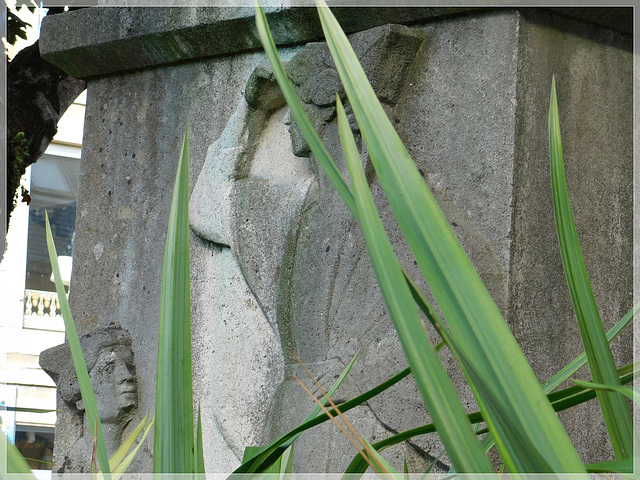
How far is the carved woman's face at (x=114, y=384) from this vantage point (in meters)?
2.21

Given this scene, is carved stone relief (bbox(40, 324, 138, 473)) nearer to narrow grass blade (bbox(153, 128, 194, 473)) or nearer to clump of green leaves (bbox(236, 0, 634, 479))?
narrow grass blade (bbox(153, 128, 194, 473))

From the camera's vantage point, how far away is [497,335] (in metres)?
0.59

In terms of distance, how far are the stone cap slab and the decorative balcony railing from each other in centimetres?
A: 640

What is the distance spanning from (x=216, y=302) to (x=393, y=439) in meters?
1.32

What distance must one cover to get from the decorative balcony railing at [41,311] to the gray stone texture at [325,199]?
257 inches

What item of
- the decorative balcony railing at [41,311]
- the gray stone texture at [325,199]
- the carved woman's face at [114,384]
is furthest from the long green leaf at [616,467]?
the decorative balcony railing at [41,311]

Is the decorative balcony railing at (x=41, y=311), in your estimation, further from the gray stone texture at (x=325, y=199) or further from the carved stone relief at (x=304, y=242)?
the carved stone relief at (x=304, y=242)

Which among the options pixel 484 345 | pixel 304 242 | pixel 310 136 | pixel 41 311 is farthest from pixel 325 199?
pixel 41 311

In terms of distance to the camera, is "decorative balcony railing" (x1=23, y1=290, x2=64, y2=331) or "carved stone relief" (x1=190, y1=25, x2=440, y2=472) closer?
"carved stone relief" (x1=190, y1=25, x2=440, y2=472)

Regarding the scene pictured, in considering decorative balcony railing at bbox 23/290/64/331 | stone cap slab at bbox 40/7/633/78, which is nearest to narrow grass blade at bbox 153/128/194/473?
stone cap slab at bbox 40/7/633/78

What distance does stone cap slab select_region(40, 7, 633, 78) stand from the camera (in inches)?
71.7

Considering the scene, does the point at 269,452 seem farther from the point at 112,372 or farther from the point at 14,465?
the point at 112,372

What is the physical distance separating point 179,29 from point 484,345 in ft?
5.54

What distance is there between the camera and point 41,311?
343 inches
